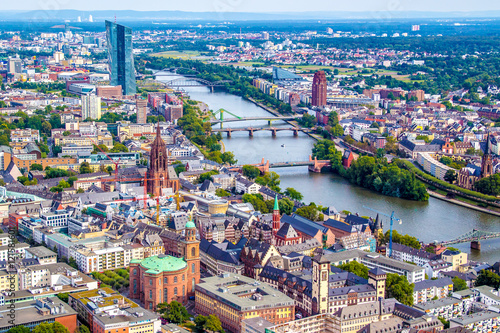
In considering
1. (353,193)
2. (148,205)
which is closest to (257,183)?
(353,193)

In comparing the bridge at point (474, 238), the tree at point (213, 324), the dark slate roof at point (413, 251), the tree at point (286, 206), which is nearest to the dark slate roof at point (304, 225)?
the tree at point (286, 206)

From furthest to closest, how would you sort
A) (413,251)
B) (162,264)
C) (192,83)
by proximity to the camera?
1. (192,83)
2. (413,251)
3. (162,264)

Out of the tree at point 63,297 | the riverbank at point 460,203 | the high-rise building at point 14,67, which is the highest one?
the high-rise building at point 14,67

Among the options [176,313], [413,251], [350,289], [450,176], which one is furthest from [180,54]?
[176,313]

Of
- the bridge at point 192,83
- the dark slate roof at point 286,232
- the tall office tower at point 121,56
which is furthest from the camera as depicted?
the bridge at point 192,83

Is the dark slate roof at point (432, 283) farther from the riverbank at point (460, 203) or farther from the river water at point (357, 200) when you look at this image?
the riverbank at point (460, 203)

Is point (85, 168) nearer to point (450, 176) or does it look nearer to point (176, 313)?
point (450, 176)

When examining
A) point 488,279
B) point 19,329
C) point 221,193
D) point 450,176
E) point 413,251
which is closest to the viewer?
point 19,329

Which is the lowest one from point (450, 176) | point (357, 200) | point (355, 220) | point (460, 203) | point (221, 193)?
point (460, 203)
